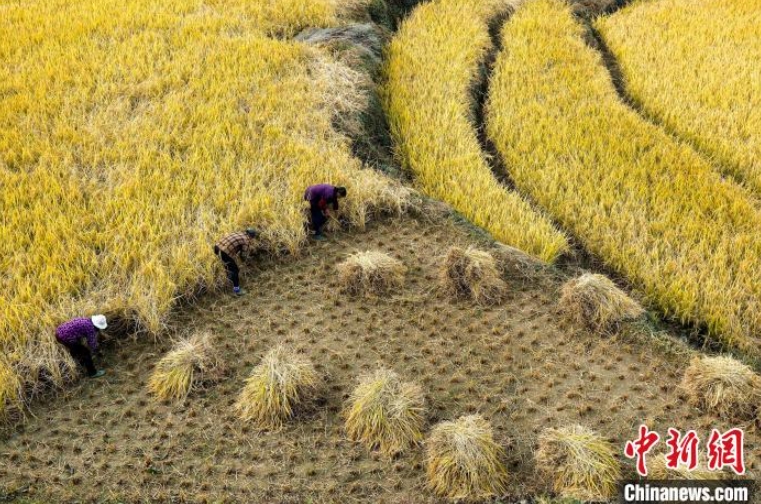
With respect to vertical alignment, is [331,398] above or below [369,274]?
below

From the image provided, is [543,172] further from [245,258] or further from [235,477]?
[235,477]

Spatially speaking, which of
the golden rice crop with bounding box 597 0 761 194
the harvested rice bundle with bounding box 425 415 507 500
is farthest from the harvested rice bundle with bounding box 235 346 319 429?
the golden rice crop with bounding box 597 0 761 194

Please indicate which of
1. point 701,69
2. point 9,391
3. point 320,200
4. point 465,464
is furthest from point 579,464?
point 701,69

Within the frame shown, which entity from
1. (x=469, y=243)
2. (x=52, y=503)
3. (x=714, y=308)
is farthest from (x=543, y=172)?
(x=52, y=503)

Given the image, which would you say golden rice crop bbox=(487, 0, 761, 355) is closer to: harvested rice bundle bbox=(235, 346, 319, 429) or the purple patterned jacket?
harvested rice bundle bbox=(235, 346, 319, 429)

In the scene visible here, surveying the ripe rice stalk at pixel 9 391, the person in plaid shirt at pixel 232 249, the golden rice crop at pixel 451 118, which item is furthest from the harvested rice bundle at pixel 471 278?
the ripe rice stalk at pixel 9 391

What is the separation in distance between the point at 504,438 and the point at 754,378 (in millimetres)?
1827

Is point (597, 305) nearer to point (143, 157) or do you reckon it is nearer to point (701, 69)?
point (143, 157)

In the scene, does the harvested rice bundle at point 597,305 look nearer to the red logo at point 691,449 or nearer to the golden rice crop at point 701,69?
the red logo at point 691,449

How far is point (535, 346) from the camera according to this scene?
4.95 metres

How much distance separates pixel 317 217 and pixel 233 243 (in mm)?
1142

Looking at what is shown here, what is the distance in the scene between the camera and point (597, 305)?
16.4ft

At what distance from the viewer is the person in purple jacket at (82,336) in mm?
4426

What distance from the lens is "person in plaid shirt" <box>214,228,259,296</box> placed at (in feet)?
17.3
